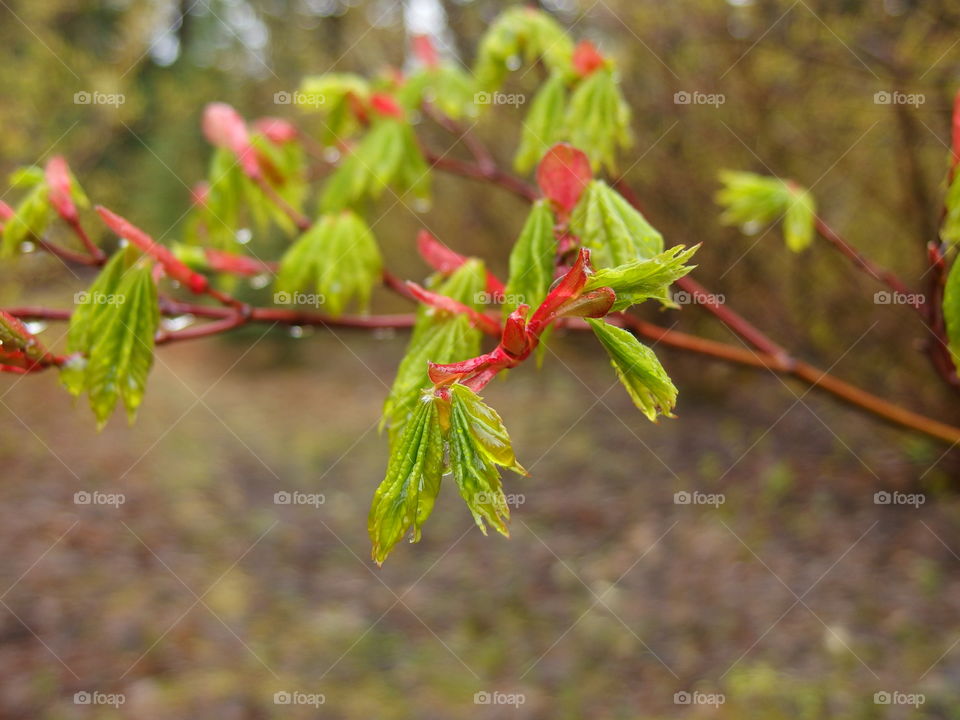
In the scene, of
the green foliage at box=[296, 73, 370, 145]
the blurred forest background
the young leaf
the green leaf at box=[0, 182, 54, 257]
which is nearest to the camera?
the young leaf

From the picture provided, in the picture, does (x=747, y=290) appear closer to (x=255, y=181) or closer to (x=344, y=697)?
(x=344, y=697)

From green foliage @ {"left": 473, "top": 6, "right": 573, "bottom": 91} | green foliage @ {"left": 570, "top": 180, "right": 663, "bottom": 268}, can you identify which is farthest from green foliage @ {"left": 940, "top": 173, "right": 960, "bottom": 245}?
green foliage @ {"left": 473, "top": 6, "right": 573, "bottom": 91}

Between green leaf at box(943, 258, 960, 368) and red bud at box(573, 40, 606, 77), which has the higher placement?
red bud at box(573, 40, 606, 77)

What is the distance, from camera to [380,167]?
182 cm

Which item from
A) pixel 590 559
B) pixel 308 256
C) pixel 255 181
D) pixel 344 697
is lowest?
pixel 590 559

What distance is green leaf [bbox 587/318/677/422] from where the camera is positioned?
808mm

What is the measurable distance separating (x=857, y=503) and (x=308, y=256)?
14.6 ft

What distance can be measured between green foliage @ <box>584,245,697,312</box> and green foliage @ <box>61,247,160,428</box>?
2.54ft

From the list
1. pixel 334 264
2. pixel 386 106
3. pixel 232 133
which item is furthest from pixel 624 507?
pixel 232 133

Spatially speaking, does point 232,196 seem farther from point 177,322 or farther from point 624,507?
point 624,507

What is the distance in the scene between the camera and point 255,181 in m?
1.69

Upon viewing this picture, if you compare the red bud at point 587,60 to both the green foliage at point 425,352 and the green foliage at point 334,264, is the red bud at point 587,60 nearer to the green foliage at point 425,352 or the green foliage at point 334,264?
the green foliage at point 334,264

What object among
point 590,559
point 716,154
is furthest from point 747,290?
point 590,559

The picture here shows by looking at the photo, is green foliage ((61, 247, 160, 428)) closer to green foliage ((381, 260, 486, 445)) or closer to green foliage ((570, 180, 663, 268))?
green foliage ((381, 260, 486, 445))
